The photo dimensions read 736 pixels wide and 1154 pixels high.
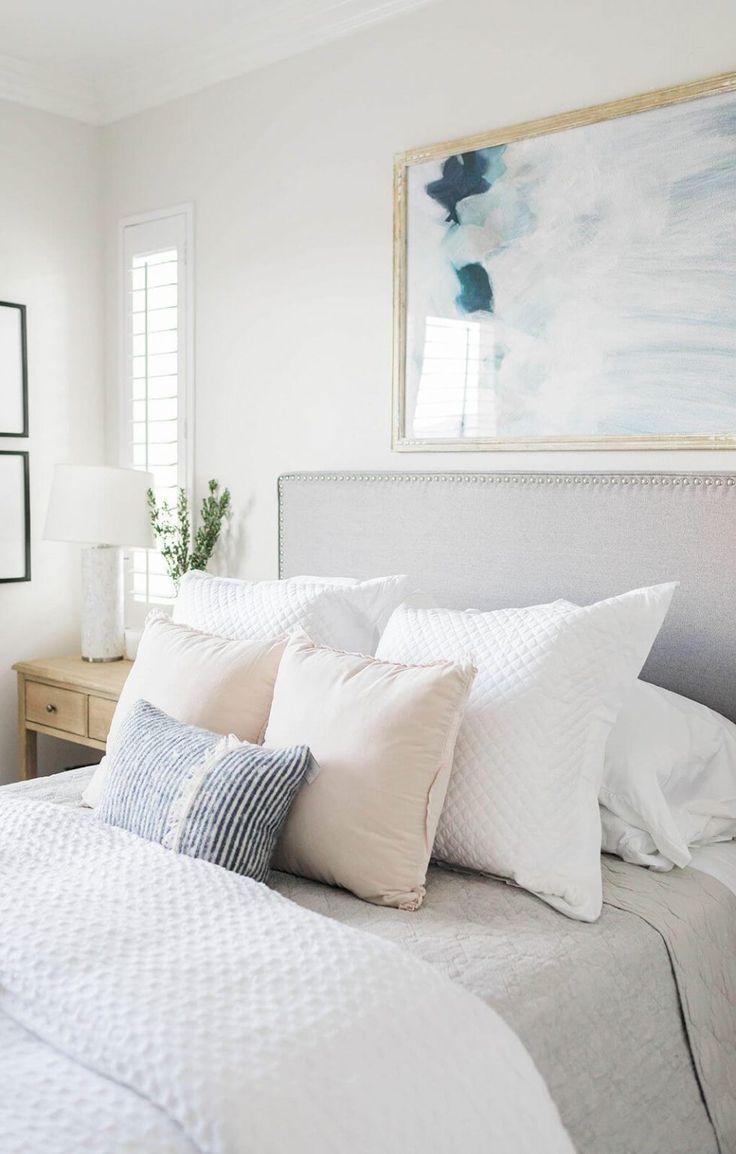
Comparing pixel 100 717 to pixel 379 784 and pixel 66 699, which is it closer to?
pixel 66 699

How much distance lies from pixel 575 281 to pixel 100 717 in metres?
1.88

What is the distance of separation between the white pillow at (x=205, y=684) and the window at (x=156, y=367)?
1.43 m

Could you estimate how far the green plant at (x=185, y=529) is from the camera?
3.54 m

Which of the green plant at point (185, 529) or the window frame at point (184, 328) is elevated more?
the window frame at point (184, 328)

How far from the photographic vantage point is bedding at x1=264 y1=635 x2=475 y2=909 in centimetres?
182

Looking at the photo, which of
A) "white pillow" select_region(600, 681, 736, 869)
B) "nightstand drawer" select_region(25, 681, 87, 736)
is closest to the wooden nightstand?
"nightstand drawer" select_region(25, 681, 87, 736)

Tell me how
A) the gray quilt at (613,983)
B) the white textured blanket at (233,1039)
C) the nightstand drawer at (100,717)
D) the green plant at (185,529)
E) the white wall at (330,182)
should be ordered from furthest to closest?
1. the green plant at (185,529)
2. the nightstand drawer at (100,717)
3. the white wall at (330,182)
4. the gray quilt at (613,983)
5. the white textured blanket at (233,1039)

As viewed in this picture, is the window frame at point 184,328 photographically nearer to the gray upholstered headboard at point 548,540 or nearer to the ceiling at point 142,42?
the ceiling at point 142,42

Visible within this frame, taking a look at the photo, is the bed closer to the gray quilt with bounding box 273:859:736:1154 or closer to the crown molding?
the gray quilt with bounding box 273:859:736:1154

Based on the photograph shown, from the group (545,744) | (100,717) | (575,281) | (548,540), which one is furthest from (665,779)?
(100,717)

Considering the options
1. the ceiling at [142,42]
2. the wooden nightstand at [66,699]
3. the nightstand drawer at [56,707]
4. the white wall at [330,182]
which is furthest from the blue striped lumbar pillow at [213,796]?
the ceiling at [142,42]

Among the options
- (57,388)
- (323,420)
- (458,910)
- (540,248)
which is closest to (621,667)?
(458,910)

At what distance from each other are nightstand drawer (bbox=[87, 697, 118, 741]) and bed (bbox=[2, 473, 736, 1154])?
2.50 ft

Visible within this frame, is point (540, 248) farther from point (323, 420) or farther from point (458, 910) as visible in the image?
point (458, 910)
